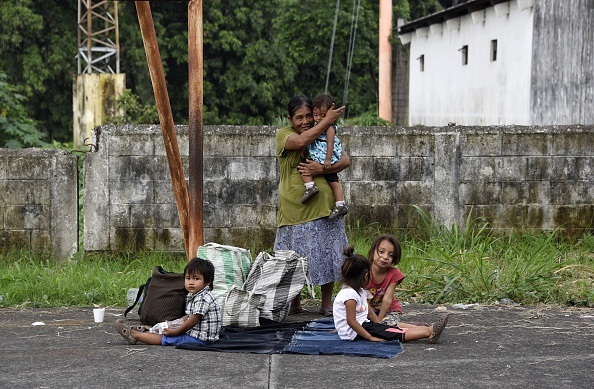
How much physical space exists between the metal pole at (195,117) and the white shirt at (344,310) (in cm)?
141

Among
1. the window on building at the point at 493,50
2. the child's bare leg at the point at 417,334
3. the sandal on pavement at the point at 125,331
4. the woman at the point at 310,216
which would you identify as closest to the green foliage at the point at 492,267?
the woman at the point at 310,216

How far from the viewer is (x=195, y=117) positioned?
7.15 metres

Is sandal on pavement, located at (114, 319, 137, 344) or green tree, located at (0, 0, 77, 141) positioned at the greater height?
green tree, located at (0, 0, 77, 141)

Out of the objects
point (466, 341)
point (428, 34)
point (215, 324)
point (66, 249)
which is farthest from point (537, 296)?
point (428, 34)

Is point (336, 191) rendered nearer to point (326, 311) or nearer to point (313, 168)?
point (313, 168)

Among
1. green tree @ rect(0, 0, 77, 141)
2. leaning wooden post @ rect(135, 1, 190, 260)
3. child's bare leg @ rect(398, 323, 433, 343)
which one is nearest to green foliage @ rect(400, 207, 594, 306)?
child's bare leg @ rect(398, 323, 433, 343)

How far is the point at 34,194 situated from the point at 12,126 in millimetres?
5475

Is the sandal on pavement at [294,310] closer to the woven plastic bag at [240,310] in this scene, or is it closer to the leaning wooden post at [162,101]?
the woven plastic bag at [240,310]

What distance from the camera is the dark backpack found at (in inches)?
264

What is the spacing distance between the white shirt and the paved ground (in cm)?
37

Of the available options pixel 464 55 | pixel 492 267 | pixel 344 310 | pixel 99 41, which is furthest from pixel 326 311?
pixel 99 41

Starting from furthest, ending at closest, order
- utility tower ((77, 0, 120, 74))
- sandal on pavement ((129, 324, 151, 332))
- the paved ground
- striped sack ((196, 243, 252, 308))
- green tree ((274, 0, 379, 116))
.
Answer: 1. green tree ((274, 0, 379, 116))
2. utility tower ((77, 0, 120, 74))
3. striped sack ((196, 243, 252, 308))
4. sandal on pavement ((129, 324, 151, 332))
5. the paved ground

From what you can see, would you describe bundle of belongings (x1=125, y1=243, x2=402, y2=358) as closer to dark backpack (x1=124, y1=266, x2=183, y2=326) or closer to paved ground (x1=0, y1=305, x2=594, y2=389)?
dark backpack (x1=124, y1=266, x2=183, y2=326)

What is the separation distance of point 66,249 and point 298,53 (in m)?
25.6
